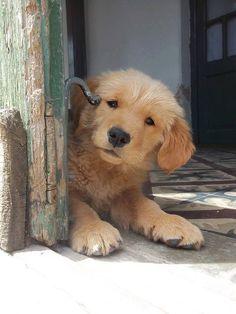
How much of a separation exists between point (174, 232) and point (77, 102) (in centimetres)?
63

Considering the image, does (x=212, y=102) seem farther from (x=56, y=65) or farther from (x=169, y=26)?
(x=56, y=65)

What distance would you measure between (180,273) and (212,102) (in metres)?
4.52

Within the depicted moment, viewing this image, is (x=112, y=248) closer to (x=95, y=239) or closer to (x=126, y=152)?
(x=95, y=239)

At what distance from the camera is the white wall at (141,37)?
5336 mm

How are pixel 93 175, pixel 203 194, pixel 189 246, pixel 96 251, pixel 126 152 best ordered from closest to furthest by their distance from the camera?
pixel 96 251
pixel 189 246
pixel 126 152
pixel 93 175
pixel 203 194

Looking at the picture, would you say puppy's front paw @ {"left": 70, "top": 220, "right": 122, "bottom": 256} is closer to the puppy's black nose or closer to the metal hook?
the puppy's black nose

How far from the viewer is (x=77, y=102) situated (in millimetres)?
1612

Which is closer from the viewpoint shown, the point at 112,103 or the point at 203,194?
the point at 112,103

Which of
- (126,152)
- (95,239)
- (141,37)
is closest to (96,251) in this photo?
(95,239)

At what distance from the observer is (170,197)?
2178 millimetres

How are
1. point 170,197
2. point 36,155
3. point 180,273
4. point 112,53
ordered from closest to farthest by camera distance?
point 180,273 < point 36,155 < point 170,197 < point 112,53

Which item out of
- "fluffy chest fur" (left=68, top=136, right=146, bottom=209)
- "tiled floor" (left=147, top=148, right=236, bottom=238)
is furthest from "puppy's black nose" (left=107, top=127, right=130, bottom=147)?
"tiled floor" (left=147, top=148, right=236, bottom=238)

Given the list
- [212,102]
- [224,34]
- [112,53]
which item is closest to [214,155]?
[212,102]

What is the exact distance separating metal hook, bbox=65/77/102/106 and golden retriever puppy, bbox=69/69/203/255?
49 millimetres
